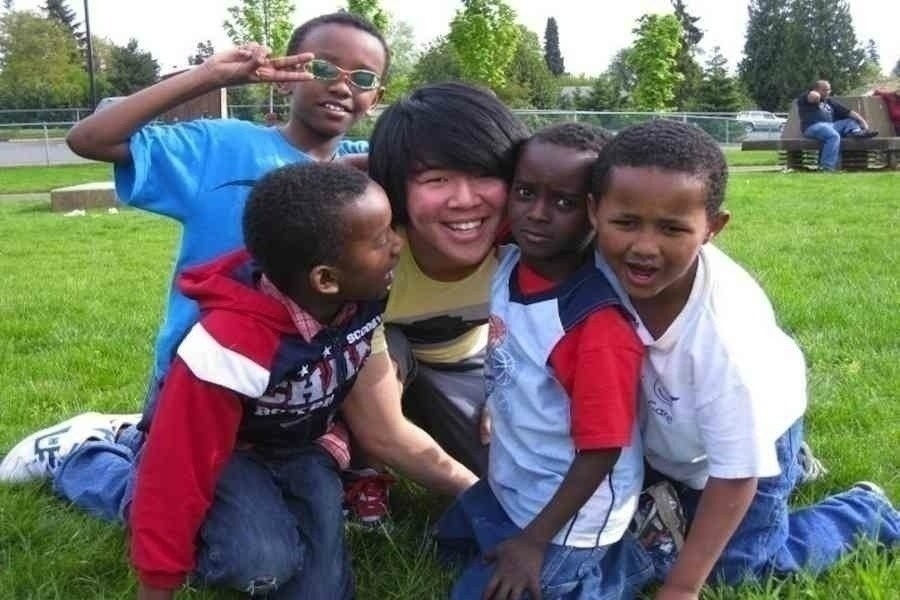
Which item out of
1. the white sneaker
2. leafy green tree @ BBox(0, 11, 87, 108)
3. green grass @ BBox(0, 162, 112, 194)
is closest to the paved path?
green grass @ BBox(0, 162, 112, 194)

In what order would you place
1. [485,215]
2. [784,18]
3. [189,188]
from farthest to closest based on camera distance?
1. [784,18]
2. [189,188]
3. [485,215]

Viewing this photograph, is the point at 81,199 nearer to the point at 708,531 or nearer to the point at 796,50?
the point at 708,531

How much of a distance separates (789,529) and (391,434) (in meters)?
1.05

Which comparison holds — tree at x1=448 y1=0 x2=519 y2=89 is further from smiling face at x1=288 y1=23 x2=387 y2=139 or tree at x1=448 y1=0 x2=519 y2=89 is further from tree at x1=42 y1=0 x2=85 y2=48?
tree at x1=42 y1=0 x2=85 y2=48

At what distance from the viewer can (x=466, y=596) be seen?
2385 millimetres

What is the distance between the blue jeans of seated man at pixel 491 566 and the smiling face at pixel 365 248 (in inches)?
24.1

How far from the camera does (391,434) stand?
2.91 meters

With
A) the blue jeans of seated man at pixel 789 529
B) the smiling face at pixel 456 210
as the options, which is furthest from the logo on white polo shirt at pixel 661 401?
the smiling face at pixel 456 210

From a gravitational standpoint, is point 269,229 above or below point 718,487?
above

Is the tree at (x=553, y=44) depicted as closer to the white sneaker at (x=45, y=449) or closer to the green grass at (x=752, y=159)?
the green grass at (x=752, y=159)

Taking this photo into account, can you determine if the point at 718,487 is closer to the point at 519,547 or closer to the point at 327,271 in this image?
the point at 519,547

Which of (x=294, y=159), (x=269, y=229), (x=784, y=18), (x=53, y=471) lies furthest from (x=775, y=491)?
(x=784, y=18)

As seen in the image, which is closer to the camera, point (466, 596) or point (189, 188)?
point (466, 596)

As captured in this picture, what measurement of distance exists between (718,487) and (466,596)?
2.01ft
